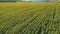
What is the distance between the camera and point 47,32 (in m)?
0.23

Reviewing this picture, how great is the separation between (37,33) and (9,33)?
39 mm

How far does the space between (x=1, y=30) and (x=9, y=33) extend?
2 cm

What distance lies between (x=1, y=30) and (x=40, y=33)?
0.06 meters

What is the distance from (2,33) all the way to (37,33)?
0.05 metres

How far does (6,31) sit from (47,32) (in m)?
0.06

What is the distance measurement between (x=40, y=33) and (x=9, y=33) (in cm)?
4

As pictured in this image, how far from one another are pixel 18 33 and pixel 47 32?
43 millimetres

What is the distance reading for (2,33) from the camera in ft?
0.71

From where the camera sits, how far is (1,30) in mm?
229

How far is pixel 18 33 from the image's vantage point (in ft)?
0.70

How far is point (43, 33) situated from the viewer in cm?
22

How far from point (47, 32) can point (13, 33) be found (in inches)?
2.0

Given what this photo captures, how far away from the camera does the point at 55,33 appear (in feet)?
0.71

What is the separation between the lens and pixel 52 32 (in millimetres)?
221
